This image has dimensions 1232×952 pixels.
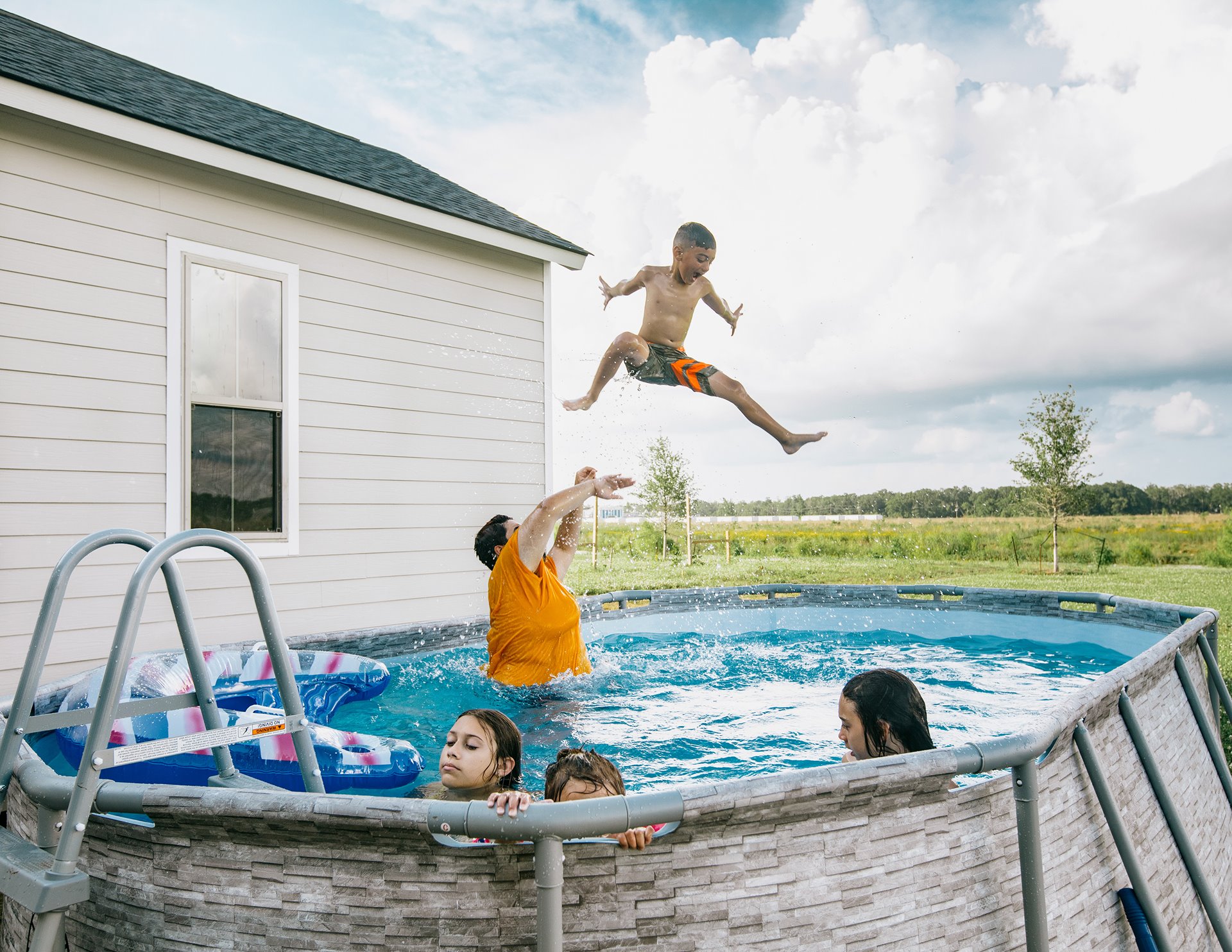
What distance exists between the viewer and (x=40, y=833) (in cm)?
181

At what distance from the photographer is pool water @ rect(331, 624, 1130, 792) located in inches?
140

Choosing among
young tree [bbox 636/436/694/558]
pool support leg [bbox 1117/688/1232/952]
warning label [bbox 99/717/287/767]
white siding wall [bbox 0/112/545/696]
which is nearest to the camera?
warning label [bbox 99/717/287/767]

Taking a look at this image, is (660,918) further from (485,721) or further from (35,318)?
(35,318)

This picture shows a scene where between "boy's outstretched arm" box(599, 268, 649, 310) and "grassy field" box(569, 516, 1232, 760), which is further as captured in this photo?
"grassy field" box(569, 516, 1232, 760)

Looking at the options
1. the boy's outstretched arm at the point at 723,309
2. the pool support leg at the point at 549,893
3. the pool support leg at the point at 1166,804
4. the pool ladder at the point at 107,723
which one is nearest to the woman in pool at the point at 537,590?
the pool ladder at the point at 107,723

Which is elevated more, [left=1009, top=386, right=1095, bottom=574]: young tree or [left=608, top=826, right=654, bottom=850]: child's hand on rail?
[left=1009, top=386, right=1095, bottom=574]: young tree

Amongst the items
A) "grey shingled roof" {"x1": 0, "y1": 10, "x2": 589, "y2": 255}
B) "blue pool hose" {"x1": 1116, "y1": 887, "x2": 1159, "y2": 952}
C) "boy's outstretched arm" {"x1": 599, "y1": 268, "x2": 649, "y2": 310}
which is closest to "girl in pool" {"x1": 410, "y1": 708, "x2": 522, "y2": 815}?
"blue pool hose" {"x1": 1116, "y1": 887, "x2": 1159, "y2": 952}

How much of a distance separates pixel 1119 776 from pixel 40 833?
113 inches

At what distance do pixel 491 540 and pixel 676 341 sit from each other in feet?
8.38

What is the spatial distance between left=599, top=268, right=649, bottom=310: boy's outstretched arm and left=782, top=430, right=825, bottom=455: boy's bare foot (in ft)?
5.08

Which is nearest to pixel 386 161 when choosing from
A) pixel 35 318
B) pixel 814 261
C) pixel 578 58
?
pixel 35 318

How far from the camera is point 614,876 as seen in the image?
153cm

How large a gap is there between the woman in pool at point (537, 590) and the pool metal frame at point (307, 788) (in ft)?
5.29

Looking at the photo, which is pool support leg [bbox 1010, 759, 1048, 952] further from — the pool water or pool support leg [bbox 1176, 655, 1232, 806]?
pool support leg [bbox 1176, 655, 1232, 806]
